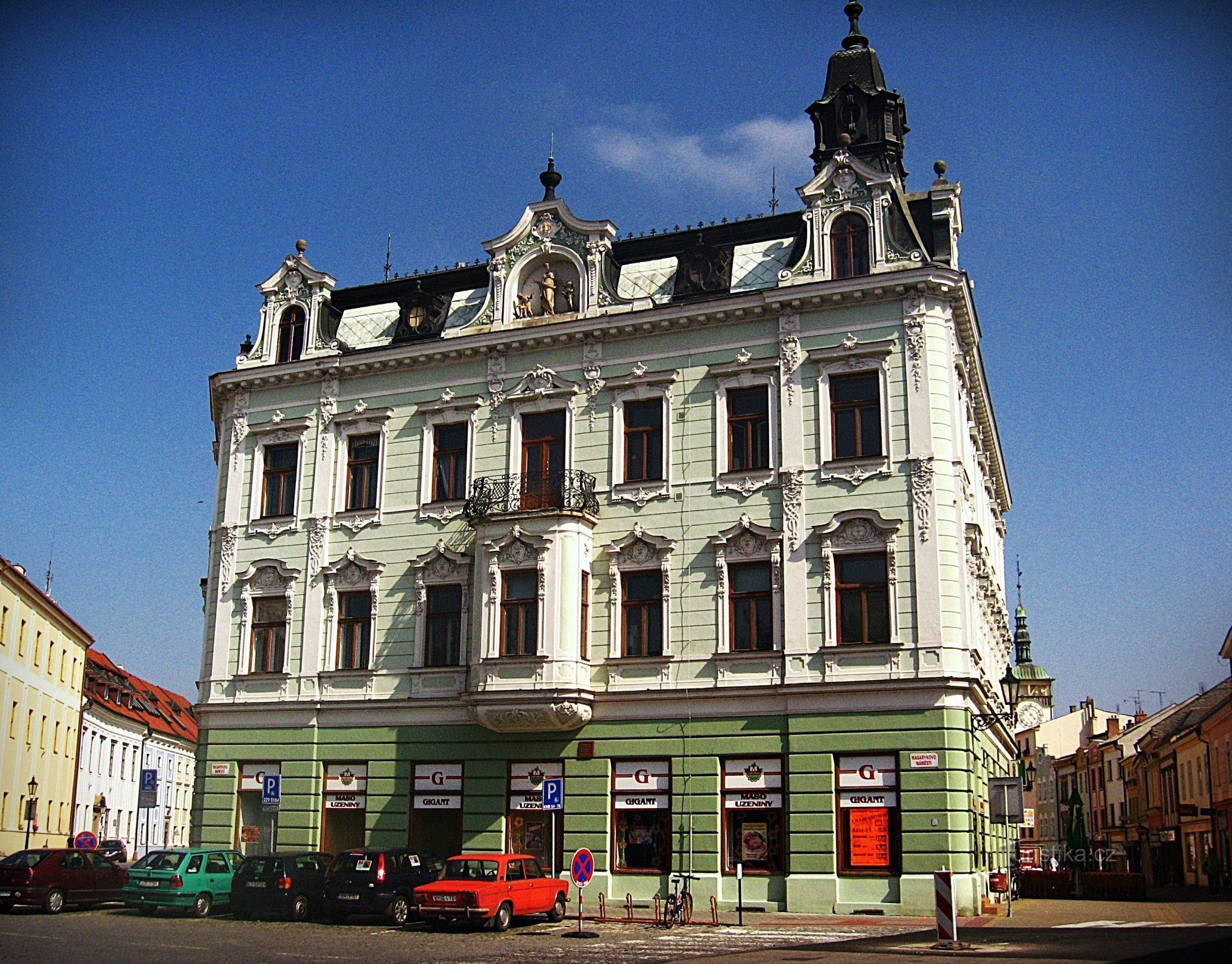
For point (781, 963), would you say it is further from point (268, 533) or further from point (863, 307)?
point (268, 533)

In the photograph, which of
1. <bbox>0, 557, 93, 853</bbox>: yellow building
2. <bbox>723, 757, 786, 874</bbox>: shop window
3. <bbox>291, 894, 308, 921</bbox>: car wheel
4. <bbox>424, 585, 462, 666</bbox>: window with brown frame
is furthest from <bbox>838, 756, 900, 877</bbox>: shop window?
<bbox>0, 557, 93, 853</bbox>: yellow building

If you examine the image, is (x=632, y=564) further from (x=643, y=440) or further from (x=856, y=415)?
(x=856, y=415)

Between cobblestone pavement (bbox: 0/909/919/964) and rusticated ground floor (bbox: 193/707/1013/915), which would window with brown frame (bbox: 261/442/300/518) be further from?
cobblestone pavement (bbox: 0/909/919/964)

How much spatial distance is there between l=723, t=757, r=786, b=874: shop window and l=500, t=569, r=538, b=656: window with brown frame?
631 cm

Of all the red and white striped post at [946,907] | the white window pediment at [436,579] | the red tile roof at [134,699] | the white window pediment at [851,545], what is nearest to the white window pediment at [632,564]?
the white window pediment at [851,545]

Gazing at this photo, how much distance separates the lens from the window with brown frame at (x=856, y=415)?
108ft

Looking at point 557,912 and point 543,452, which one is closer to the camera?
point 557,912

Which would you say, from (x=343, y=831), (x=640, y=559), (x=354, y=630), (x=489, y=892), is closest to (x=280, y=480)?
(x=354, y=630)

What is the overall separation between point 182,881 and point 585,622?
11676 millimetres

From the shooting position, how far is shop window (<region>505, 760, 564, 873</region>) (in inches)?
1336

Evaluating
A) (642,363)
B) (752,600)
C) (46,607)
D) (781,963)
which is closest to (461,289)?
(642,363)

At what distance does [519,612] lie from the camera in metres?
34.5

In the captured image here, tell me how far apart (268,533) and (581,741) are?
12.1m

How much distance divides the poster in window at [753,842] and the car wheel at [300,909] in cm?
1053
